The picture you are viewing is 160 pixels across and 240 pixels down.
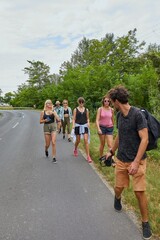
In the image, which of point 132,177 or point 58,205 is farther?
point 58,205

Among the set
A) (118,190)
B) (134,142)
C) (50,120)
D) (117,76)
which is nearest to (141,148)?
(134,142)

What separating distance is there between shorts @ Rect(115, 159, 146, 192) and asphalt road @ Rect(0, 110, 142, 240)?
57 centimetres

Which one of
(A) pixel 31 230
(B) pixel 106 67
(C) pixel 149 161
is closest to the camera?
(A) pixel 31 230

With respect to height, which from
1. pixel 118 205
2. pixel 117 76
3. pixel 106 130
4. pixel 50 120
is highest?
pixel 117 76

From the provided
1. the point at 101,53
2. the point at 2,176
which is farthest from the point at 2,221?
the point at 101,53

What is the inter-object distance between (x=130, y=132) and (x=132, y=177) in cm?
65

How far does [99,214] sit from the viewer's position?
14.4 ft

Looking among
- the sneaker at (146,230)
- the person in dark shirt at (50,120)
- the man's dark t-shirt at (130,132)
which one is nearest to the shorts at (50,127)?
the person in dark shirt at (50,120)

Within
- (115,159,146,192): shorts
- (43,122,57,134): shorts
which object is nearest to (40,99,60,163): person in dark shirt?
(43,122,57,134): shorts

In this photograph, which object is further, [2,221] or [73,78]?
[73,78]

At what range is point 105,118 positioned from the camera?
754 centimetres

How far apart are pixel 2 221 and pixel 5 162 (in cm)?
430

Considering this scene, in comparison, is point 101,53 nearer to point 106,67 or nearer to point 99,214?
point 106,67

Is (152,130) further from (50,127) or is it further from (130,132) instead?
(50,127)
